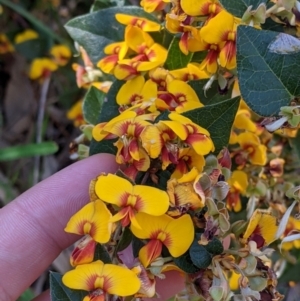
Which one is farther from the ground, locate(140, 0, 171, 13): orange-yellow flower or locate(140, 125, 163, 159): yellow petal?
locate(140, 0, 171, 13): orange-yellow flower

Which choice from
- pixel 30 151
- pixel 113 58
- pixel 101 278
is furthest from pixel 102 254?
pixel 30 151

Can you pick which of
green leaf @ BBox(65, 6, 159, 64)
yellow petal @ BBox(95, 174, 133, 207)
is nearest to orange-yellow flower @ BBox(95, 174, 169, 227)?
yellow petal @ BBox(95, 174, 133, 207)

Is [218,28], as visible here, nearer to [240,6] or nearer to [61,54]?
[240,6]

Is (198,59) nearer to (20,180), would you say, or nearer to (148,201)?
(148,201)

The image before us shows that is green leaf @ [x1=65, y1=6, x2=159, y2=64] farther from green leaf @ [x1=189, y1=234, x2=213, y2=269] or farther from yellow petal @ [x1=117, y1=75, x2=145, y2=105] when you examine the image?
green leaf @ [x1=189, y1=234, x2=213, y2=269]

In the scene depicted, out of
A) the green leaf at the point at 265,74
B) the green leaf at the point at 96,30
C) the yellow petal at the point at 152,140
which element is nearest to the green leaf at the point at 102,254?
the yellow petal at the point at 152,140

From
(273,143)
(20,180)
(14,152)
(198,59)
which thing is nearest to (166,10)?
(198,59)
